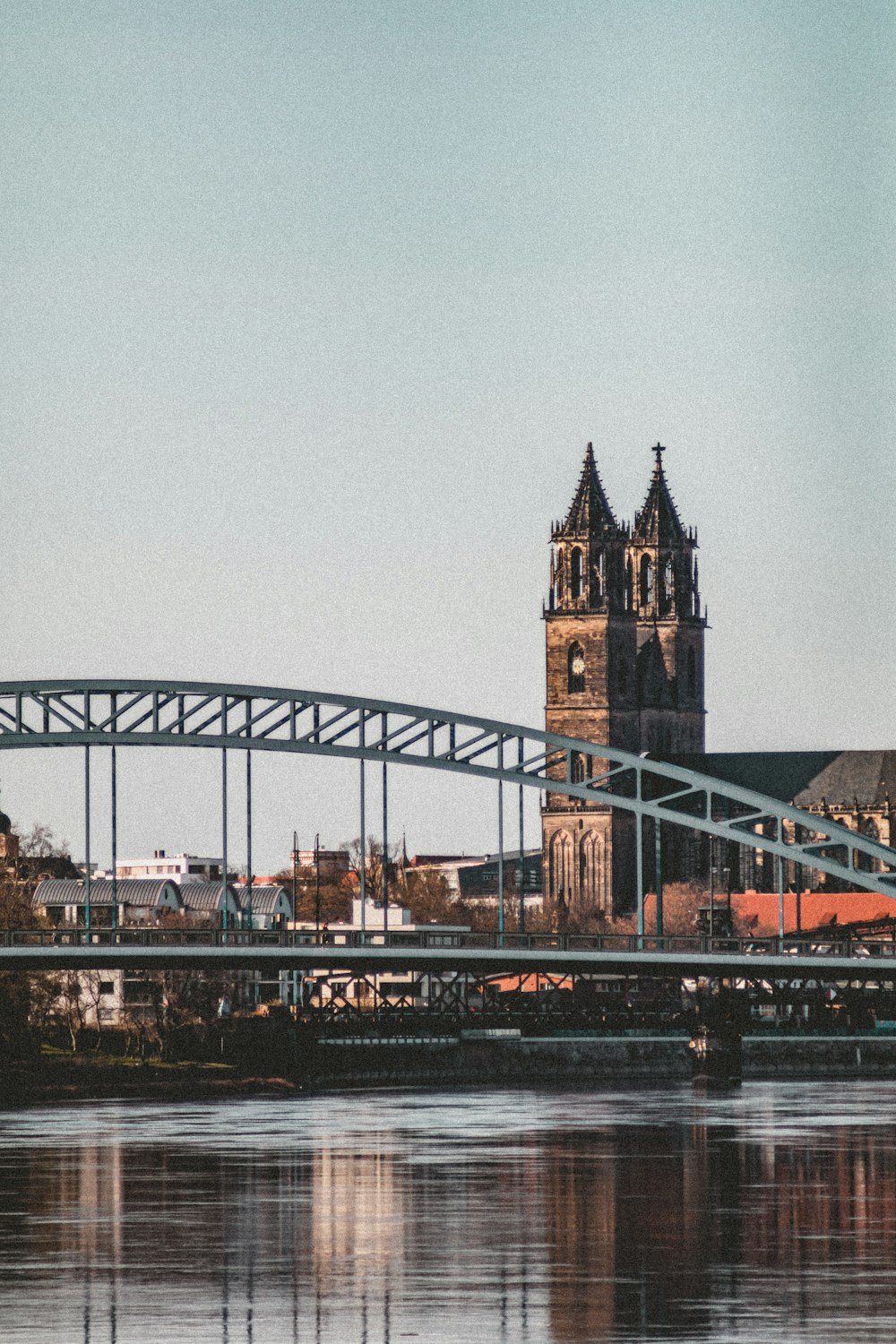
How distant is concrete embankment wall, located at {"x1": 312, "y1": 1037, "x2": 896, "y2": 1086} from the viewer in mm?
105250

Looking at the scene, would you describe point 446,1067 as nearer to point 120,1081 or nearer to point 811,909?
point 120,1081

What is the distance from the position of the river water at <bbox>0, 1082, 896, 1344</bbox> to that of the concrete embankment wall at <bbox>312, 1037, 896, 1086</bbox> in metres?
44.7

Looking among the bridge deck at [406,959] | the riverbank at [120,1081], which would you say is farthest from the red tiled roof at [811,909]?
the bridge deck at [406,959]

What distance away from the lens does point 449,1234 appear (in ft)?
104

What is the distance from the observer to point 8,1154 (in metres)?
50.7

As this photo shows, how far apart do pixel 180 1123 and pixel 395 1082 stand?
1567 inches

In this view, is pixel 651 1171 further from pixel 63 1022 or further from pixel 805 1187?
pixel 63 1022

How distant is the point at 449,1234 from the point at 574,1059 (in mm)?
83423

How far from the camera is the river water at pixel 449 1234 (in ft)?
77.6

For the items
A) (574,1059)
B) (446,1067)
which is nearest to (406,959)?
(446,1067)

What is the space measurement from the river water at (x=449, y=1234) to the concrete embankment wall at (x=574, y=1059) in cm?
4470

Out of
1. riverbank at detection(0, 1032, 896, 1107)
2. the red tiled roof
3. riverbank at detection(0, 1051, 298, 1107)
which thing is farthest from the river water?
the red tiled roof

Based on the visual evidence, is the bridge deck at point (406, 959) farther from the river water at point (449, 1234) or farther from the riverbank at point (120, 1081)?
the river water at point (449, 1234)

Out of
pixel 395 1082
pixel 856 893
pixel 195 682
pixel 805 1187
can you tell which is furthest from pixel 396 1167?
pixel 856 893
